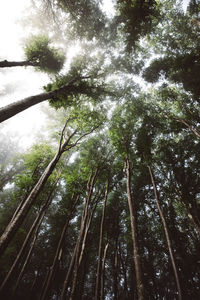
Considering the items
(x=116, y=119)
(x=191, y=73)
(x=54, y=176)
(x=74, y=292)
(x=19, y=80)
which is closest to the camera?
(x=74, y=292)

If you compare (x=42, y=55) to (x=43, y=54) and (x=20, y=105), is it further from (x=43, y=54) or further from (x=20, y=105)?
(x=20, y=105)

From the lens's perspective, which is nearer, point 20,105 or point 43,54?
point 20,105

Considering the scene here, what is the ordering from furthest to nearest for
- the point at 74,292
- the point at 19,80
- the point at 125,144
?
1. the point at 19,80
2. the point at 125,144
3. the point at 74,292

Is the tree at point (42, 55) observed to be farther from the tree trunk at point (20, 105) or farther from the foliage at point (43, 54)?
the tree trunk at point (20, 105)

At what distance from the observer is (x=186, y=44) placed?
15008 mm

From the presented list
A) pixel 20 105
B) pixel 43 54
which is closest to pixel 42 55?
pixel 43 54

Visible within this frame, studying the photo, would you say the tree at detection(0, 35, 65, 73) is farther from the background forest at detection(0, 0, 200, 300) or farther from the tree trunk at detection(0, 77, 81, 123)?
the tree trunk at detection(0, 77, 81, 123)

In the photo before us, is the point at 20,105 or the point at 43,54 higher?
the point at 43,54

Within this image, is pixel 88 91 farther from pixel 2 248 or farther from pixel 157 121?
pixel 2 248

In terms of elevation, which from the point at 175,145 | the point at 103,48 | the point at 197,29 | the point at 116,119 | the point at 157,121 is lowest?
the point at 116,119

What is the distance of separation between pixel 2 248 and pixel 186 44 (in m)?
22.0

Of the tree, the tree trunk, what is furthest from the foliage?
the tree trunk

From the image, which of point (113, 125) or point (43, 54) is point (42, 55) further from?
point (113, 125)

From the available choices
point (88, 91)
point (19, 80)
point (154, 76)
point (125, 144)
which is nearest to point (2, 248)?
point (125, 144)
